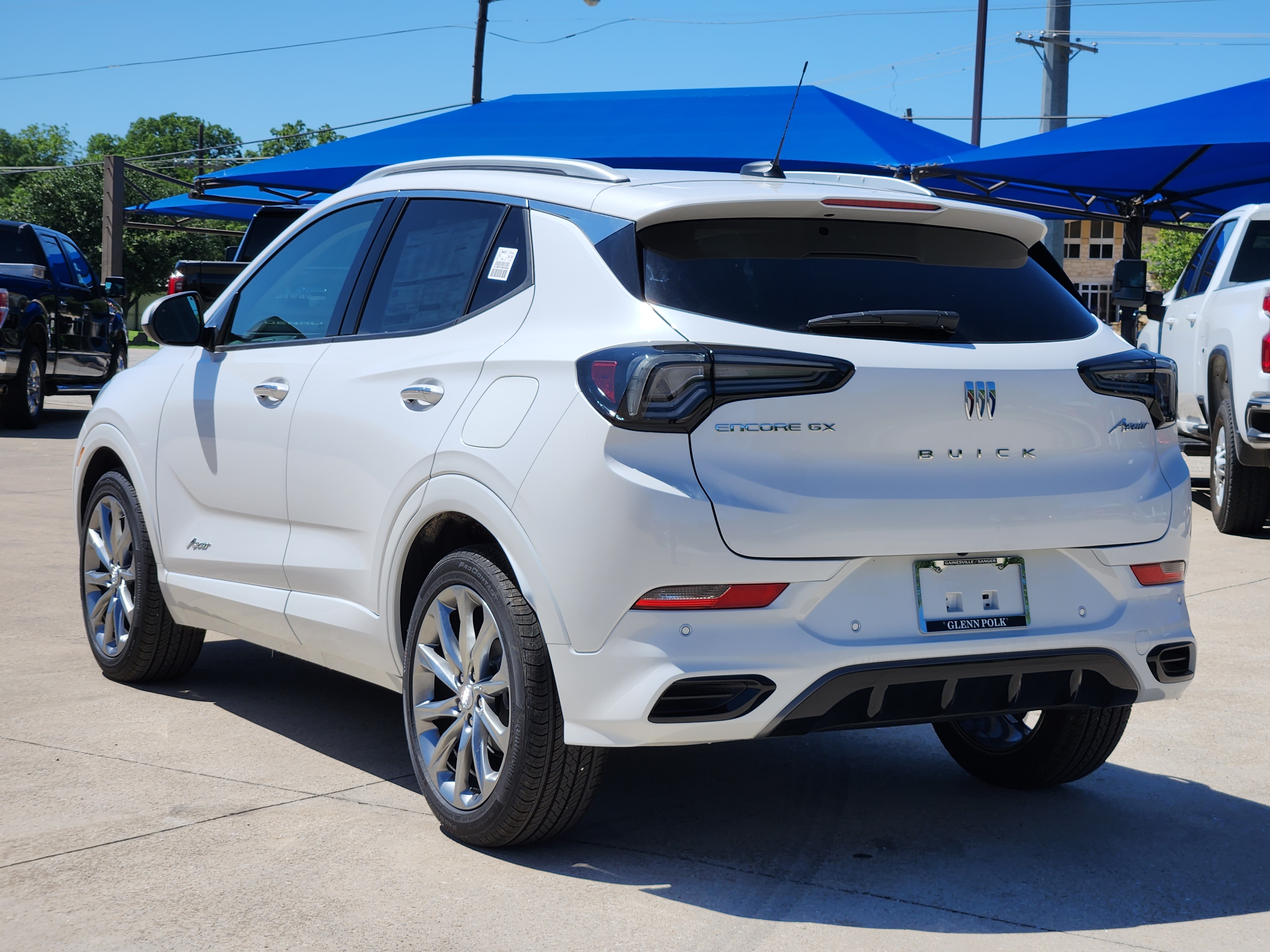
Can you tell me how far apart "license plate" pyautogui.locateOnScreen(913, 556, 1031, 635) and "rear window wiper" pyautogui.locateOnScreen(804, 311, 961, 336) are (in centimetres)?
57

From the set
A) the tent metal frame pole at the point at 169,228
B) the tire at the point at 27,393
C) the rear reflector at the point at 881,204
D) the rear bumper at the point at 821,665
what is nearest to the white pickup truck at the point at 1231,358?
the rear reflector at the point at 881,204

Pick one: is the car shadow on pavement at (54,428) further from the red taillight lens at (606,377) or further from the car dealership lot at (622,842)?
the red taillight lens at (606,377)

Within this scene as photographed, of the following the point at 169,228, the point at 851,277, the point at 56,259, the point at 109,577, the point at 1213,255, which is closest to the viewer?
the point at 851,277

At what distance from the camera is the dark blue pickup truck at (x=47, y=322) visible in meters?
14.9

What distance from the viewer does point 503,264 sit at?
3.96m

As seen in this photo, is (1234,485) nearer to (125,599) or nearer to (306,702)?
(306,702)

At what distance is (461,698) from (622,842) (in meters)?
0.57

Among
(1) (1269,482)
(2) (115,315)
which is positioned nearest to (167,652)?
(1) (1269,482)

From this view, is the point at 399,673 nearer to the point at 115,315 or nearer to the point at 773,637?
the point at 773,637

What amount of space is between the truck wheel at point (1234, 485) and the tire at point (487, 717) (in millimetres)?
7384

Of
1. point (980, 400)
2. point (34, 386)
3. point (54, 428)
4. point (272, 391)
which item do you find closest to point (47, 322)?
point (34, 386)

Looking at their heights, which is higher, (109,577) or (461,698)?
(461,698)

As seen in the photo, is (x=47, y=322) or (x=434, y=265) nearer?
(x=434, y=265)

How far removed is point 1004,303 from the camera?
12.5 feet
